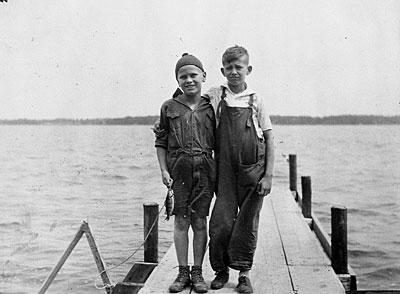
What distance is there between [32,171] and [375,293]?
2619cm

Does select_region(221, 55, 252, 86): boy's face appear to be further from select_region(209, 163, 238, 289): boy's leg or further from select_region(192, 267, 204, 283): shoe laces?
select_region(192, 267, 204, 283): shoe laces

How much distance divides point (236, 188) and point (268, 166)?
0.32m

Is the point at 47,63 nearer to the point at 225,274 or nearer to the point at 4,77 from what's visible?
the point at 4,77

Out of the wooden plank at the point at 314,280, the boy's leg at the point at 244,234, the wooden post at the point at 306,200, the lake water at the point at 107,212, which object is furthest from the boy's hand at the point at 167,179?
the wooden post at the point at 306,200

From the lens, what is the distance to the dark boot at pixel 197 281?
4.55m

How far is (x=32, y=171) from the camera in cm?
2989

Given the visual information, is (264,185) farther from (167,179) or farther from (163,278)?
(163,278)

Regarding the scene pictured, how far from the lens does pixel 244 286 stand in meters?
4.58

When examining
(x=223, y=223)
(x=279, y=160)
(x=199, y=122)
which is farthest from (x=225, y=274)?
(x=279, y=160)

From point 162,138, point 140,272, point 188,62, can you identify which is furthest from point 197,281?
point 140,272

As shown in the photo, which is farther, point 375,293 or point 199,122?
point 375,293

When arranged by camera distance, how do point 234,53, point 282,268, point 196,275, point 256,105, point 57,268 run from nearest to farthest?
point 234,53
point 256,105
point 196,275
point 282,268
point 57,268

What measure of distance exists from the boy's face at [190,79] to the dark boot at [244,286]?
61.7 inches

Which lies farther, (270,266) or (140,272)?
(140,272)
